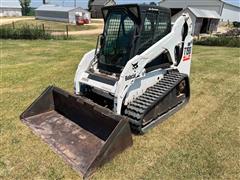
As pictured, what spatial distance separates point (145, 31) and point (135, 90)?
1.17 m

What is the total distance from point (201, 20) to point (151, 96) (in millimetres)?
30222

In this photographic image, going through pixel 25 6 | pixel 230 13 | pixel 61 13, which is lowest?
pixel 61 13

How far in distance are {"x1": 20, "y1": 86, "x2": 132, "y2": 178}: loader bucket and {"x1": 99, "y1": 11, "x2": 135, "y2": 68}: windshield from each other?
Result: 1.05 m

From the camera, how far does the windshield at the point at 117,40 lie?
5.12 m

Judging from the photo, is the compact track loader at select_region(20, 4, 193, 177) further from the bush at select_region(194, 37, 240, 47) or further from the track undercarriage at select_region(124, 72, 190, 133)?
the bush at select_region(194, 37, 240, 47)

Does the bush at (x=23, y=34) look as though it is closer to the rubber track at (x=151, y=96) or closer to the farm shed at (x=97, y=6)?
the rubber track at (x=151, y=96)

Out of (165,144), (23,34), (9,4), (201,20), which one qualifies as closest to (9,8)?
(9,4)

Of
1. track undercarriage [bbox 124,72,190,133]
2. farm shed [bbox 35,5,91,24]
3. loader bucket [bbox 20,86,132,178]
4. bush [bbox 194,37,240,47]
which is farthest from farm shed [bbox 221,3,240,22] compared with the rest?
loader bucket [bbox 20,86,132,178]

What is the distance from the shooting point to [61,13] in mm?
43031

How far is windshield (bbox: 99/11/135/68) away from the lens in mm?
5125

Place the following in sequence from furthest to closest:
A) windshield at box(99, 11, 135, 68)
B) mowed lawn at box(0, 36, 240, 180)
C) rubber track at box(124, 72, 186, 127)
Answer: windshield at box(99, 11, 135, 68) → rubber track at box(124, 72, 186, 127) → mowed lawn at box(0, 36, 240, 180)

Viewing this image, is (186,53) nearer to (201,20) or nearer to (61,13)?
(201,20)

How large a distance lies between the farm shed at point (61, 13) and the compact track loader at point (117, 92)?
38497 millimetres

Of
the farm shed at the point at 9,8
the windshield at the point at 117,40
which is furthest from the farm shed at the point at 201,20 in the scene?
the farm shed at the point at 9,8
